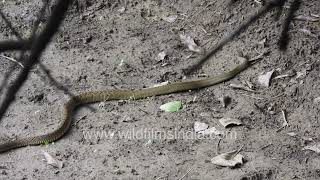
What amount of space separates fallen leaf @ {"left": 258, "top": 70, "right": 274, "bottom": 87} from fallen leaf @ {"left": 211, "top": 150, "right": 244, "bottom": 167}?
1275mm

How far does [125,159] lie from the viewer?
6137 mm

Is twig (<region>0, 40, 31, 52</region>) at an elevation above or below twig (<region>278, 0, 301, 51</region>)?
below

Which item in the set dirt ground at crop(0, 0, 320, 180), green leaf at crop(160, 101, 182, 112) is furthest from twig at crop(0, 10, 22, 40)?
green leaf at crop(160, 101, 182, 112)

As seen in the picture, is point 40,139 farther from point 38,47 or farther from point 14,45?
point 14,45

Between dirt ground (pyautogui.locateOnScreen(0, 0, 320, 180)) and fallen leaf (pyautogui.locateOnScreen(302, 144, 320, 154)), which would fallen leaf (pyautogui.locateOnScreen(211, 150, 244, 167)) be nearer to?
dirt ground (pyautogui.locateOnScreen(0, 0, 320, 180))

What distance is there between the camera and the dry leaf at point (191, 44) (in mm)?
7750

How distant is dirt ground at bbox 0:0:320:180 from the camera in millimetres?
6066

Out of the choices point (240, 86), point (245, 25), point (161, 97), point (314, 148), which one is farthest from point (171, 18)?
point (314, 148)

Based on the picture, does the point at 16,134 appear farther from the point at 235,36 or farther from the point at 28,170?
the point at 235,36

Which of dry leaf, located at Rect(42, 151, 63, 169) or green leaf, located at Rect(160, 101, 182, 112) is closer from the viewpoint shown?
dry leaf, located at Rect(42, 151, 63, 169)

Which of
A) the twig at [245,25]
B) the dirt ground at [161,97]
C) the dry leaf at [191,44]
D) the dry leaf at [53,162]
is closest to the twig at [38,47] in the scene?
the dirt ground at [161,97]

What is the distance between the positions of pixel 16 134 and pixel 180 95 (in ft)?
6.45

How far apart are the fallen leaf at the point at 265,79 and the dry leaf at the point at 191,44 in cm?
91

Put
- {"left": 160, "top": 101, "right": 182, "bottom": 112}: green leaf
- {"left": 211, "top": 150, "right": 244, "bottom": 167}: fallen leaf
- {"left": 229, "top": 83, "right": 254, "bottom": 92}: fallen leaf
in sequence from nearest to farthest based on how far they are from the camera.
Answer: {"left": 211, "top": 150, "right": 244, "bottom": 167}: fallen leaf
{"left": 160, "top": 101, "right": 182, "bottom": 112}: green leaf
{"left": 229, "top": 83, "right": 254, "bottom": 92}: fallen leaf
